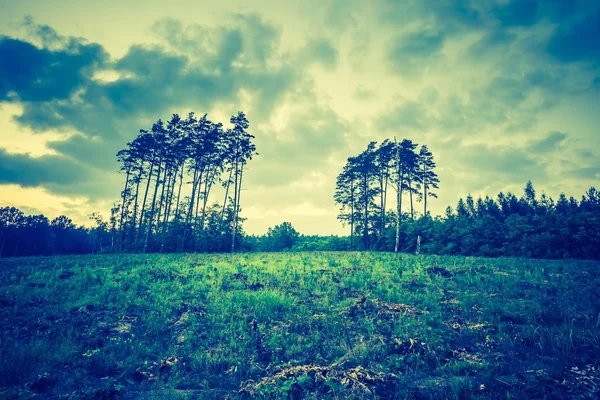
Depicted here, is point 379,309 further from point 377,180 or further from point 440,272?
point 377,180

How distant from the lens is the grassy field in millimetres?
5086

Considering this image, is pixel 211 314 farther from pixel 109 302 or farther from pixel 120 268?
pixel 120 268

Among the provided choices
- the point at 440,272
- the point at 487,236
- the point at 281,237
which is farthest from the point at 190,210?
the point at 487,236

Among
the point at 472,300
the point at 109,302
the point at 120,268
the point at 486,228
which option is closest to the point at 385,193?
the point at 486,228

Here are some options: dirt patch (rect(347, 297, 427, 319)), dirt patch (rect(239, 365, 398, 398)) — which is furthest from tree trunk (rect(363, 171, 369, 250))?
dirt patch (rect(239, 365, 398, 398))

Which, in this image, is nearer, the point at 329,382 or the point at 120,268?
the point at 329,382

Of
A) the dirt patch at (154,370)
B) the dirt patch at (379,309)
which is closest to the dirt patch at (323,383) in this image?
the dirt patch at (154,370)

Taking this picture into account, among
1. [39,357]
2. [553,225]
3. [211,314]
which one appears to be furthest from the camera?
[553,225]

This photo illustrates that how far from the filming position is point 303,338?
7340 mm

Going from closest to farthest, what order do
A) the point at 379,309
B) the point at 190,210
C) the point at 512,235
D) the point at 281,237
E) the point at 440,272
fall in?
the point at 379,309 < the point at 440,272 < the point at 512,235 < the point at 190,210 < the point at 281,237

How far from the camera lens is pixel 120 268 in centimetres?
1673

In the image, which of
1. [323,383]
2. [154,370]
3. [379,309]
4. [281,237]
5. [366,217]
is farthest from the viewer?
[281,237]

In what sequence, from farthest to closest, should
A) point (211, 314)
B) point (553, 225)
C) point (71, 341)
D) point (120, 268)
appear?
point (553, 225) < point (120, 268) < point (211, 314) < point (71, 341)

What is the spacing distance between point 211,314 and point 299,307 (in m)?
3.01
